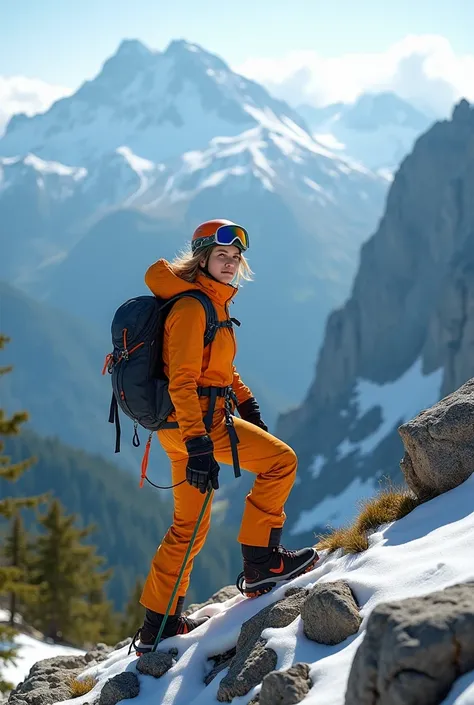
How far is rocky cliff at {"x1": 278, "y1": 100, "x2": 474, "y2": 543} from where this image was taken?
113875 millimetres

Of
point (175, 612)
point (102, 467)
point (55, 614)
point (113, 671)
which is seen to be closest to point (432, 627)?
point (175, 612)

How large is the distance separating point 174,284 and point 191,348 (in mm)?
705

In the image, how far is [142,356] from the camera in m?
6.52

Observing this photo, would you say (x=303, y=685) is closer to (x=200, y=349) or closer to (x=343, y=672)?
(x=343, y=672)

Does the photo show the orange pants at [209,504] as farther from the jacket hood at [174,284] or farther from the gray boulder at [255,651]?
the jacket hood at [174,284]

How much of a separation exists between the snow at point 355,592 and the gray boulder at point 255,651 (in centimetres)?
10

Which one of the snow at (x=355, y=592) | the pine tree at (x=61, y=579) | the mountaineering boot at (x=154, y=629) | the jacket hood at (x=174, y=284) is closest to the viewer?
the snow at (x=355, y=592)

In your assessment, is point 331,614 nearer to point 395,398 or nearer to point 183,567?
point 183,567

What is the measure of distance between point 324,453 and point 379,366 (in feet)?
59.4

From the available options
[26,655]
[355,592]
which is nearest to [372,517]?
[355,592]

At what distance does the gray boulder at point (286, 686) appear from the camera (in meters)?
4.68

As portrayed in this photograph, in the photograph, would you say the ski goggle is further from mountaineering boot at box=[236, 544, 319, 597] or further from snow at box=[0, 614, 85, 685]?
snow at box=[0, 614, 85, 685]

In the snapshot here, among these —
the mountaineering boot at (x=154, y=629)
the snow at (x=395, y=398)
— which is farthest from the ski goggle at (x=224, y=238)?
the snow at (x=395, y=398)

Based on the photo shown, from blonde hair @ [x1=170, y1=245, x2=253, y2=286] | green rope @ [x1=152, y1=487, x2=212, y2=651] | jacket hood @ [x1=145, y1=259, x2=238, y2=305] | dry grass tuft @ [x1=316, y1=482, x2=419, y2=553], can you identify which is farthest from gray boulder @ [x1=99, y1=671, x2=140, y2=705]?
blonde hair @ [x1=170, y1=245, x2=253, y2=286]
